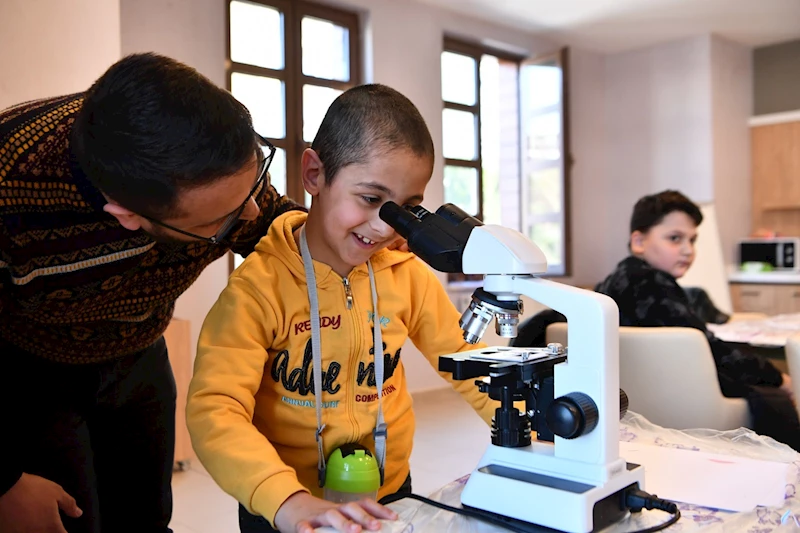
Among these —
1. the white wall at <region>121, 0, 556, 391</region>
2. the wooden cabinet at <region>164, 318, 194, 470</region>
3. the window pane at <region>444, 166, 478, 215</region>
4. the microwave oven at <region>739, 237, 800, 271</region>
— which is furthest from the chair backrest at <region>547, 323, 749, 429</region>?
the microwave oven at <region>739, 237, 800, 271</region>

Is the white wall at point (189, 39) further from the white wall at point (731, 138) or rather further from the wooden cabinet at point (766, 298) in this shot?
the wooden cabinet at point (766, 298)

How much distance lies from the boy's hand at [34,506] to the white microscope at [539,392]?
78cm

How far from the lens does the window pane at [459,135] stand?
5410 millimetres

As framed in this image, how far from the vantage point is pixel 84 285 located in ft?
3.48

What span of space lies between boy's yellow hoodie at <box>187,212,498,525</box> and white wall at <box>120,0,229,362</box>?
2920 millimetres

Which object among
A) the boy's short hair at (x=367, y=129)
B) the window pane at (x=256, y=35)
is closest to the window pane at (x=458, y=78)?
the window pane at (x=256, y=35)

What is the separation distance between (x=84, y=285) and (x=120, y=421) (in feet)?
1.37

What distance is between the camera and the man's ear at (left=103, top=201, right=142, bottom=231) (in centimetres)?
94

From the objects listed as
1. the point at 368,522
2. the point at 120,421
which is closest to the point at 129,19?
the point at 120,421

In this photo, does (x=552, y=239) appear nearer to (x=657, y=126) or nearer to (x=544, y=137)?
(x=544, y=137)

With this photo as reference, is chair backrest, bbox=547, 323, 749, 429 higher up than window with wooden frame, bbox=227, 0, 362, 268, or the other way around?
window with wooden frame, bbox=227, 0, 362, 268

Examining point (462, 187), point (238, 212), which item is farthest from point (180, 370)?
point (462, 187)

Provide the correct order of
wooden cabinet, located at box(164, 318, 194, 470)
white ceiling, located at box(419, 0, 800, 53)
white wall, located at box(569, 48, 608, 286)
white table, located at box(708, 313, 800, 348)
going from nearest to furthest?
white table, located at box(708, 313, 800, 348) → wooden cabinet, located at box(164, 318, 194, 470) → white ceiling, located at box(419, 0, 800, 53) → white wall, located at box(569, 48, 608, 286)

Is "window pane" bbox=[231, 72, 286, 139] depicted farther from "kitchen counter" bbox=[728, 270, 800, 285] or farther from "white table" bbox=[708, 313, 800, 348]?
"kitchen counter" bbox=[728, 270, 800, 285]
